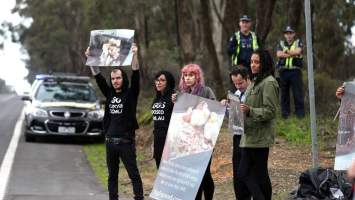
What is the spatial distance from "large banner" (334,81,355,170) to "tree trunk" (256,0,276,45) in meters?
9.07

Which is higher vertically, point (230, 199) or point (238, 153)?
point (238, 153)

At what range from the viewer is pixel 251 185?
7418 millimetres

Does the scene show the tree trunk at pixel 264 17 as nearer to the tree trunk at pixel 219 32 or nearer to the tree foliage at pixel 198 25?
the tree foliage at pixel 198 25

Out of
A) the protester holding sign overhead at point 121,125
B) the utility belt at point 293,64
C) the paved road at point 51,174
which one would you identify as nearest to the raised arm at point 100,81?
the protester holding sign overhead at point 121,125

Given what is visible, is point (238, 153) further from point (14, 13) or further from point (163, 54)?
point (14, 13)

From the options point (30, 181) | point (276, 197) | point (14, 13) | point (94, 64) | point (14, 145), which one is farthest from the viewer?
point (14, 13)

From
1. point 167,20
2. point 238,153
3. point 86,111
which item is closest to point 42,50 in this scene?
point 167,20

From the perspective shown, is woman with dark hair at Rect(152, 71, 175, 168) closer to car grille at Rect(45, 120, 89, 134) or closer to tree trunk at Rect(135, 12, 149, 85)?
car grille at Rect(45, 120, 89, 134)

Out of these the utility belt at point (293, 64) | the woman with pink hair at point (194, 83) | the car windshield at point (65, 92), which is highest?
the woman with pink hair at point (194, 83)

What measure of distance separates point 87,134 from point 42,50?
1763 inches

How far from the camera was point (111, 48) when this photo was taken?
8.31 metres

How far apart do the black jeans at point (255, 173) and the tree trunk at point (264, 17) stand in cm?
905

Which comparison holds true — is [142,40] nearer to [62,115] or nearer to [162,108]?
[62,115]

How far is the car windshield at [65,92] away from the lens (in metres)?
17.5
